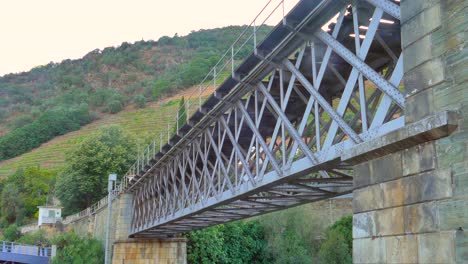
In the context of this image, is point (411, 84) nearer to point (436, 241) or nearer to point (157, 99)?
point (436, 241)

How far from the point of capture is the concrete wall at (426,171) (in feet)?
20.5

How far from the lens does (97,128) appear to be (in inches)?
4429

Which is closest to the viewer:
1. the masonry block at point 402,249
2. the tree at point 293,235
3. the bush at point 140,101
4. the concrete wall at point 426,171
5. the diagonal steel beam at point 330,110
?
the concrete wall at point 426,171

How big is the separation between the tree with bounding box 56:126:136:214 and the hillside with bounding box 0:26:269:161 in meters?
48.9

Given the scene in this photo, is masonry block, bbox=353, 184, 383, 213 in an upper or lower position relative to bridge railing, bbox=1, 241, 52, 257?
upper

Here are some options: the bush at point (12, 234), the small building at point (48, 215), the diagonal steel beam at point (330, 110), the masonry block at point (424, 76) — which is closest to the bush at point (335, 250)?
the diagonal steel beam at point (330, 110)

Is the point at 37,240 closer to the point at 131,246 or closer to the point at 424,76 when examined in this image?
the point at 131,246

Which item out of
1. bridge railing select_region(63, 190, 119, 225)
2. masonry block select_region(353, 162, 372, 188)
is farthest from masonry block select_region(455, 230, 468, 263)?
bridge railing select_region(63, 190, 119, 225)

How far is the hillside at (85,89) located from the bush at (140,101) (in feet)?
0.88

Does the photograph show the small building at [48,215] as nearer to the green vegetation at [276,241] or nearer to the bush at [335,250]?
the green vegetation at [276,241]

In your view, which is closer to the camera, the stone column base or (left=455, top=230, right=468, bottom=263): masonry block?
(left=455, top=230, right=468, bottom=263): masonry block

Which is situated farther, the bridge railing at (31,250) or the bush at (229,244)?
the bridge railing at (31,250)

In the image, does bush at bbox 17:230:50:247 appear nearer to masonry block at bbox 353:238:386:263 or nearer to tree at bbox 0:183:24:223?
tree at bbox 0:183:24:223

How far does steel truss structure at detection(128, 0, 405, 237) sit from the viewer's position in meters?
8.83
